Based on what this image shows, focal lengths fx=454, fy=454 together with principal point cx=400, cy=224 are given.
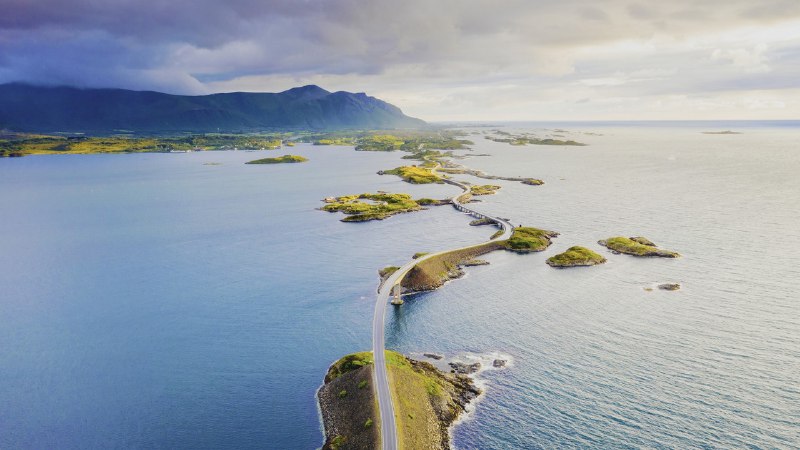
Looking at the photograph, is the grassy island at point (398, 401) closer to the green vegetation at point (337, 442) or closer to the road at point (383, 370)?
the green vegetation at point (337, 442)

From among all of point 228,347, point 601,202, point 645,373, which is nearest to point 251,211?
point 228,347

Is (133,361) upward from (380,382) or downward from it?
downward

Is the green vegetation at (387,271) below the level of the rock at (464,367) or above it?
above

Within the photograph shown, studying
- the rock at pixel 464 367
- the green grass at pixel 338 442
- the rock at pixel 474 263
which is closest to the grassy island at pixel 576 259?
the rock at pixel 474 263

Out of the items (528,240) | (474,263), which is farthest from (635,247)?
(474,263)

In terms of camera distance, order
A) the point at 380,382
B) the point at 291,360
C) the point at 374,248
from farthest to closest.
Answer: the point at 374,248 → the point at 291,360 → the point at 380,382

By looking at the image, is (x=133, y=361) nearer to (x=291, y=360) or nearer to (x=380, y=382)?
(x=291, y=360)

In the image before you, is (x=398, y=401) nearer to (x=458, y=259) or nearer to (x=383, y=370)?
(x=383, y=370)
